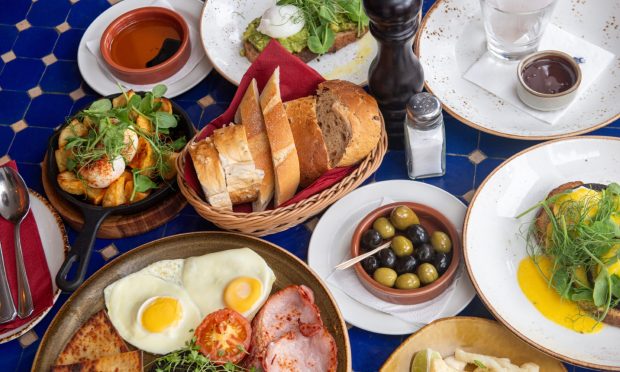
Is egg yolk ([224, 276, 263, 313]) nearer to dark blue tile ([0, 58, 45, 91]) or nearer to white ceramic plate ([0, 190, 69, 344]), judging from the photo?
white ceramic plate ([0, 190, 69, 344])

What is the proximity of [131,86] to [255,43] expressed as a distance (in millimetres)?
536

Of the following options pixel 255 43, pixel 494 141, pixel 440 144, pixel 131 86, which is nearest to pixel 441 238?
pixel 440 144

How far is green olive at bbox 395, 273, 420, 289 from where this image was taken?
2.15 meters

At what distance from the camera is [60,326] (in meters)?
2.26

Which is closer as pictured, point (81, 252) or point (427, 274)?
point (427, 274)

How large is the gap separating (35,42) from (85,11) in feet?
0.86

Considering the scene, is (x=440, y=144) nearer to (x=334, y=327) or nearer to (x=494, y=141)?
(x=494, y=141)

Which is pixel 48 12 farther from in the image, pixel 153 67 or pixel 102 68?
pixel 153 67

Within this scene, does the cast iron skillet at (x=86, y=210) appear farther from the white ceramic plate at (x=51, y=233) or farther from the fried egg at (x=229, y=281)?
the fried egg at (x=229, y=281)

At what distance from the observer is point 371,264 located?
86.7 inches

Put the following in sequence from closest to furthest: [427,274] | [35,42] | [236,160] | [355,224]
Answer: [427,274] → [236,160] → [355,224] → [35,42]

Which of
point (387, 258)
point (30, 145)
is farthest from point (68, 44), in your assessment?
point (387, 258)

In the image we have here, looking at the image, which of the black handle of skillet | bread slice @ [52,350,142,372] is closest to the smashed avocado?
the black handle of skillet

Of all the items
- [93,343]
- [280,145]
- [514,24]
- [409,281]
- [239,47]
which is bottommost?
[93,343]
